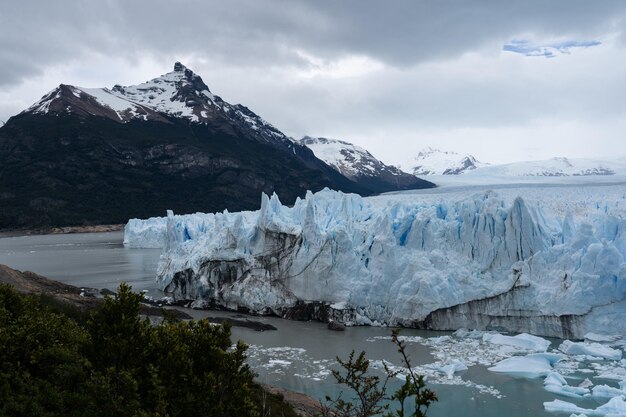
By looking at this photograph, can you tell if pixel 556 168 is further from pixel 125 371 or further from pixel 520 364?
pixel 125 371

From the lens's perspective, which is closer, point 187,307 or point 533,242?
point 533,242

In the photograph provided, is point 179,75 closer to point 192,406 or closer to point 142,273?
point 142,273

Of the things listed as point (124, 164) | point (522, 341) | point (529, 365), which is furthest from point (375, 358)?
point (124, 164)

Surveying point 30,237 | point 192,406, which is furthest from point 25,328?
point 30,237

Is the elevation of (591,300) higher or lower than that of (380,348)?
higher

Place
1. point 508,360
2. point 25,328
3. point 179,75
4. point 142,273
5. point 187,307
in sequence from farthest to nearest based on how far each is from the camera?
1. point 179,75
2. point 142,273
3. point 187,307
4. point 508,360
5. point 25,328

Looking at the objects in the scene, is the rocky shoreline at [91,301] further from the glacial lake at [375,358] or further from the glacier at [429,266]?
the glacier at [429,266]
